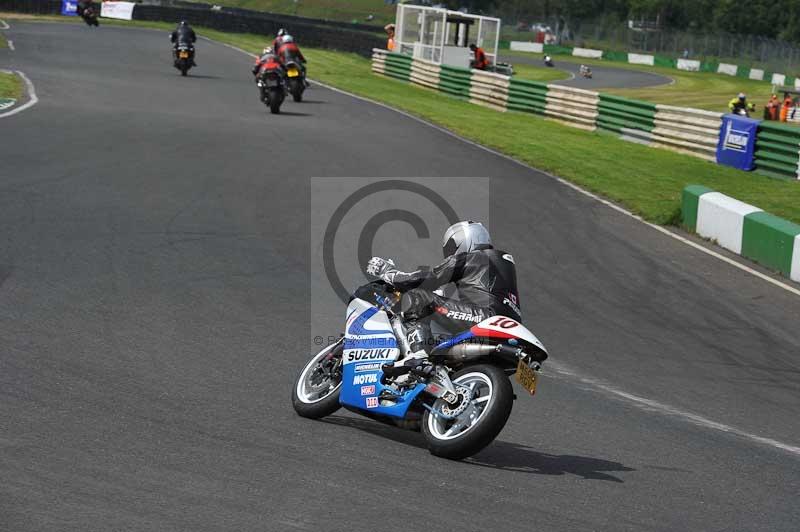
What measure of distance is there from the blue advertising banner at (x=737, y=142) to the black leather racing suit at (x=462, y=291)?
1846 cm

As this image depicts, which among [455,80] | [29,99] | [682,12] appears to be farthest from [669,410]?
[682,12]

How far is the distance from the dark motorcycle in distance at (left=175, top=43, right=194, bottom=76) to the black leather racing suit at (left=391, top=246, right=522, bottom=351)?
28.9 m

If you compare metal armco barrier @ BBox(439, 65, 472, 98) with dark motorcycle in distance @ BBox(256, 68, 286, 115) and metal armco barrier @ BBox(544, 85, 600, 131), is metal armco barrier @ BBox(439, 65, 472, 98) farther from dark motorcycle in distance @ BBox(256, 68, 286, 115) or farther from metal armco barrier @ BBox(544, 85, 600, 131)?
dark motorcycle in distance @ BBox(256, 68, 286, 115)

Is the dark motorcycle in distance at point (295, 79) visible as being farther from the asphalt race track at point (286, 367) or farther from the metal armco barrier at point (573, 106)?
the asphalt race track at point (286, 367)

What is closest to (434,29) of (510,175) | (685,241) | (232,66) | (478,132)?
(232,66)

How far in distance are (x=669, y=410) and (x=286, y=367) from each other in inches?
118

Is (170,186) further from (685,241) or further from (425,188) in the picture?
(685,241)

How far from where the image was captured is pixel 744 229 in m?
16.0

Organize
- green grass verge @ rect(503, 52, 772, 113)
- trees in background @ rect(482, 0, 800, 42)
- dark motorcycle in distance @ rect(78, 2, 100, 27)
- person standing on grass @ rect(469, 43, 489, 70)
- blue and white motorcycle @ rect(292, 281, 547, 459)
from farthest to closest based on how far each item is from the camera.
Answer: trees in background @ rect(482, 0, 800, 42) → dark motorcycle in distance @ rect(78, 2, 100, 27) → green grass verge @ rect(503, 52, 772, 113) → person standing on grass @ rect(469, 43, 489, 70) → blue and white motorcycle @ rect(292, 281, 547, 459)

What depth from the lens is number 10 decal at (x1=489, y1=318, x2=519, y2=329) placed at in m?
6.49

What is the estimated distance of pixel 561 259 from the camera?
14.2 meters

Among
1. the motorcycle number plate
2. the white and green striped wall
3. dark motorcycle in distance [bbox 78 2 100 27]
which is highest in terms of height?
dark motorcycle in distance [bbox 78 2 100 27]

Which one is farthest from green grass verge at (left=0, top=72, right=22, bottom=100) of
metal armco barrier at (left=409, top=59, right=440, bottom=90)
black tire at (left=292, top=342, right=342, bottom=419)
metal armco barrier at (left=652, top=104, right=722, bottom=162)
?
black tire at (left=292, top=342, right=342, bottom=419)

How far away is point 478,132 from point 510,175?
6.43 meters
